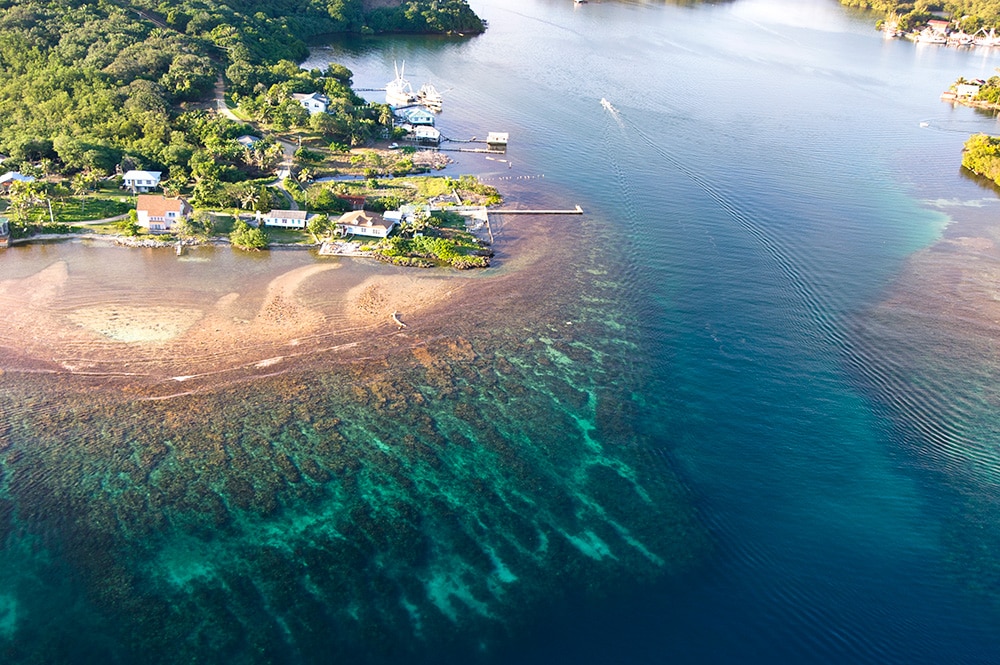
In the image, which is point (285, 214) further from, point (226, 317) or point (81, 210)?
point (81, 210)

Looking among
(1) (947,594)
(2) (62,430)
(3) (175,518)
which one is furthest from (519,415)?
(2) (62,430)

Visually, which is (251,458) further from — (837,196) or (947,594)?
(837,196)

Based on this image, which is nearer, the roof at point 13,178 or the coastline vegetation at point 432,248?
the coastline vegetation at point 432,248

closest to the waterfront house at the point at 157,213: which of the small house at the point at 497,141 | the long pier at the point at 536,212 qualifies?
the long pier at the point at 536,212

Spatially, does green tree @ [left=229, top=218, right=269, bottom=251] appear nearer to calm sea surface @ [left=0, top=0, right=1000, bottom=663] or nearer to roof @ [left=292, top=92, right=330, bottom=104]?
calm sea surface @ [left=0, top=0, right=1000, bottom=663]

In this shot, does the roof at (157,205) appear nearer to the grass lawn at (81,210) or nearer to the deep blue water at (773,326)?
the grass lawn at (81,210)
